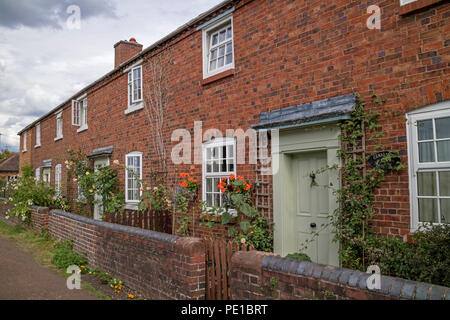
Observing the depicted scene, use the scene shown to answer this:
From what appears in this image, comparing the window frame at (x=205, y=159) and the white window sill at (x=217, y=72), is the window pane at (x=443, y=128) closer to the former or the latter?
the window frame at (x=205, y=159)

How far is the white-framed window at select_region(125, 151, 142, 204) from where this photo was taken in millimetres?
11242

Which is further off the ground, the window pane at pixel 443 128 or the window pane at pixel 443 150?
the window pane at pixel 443 128

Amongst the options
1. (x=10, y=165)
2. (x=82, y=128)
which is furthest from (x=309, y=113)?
(x=10, y=165)

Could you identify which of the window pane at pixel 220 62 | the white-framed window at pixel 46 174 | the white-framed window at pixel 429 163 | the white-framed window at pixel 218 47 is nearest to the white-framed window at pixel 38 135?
the white-framed window at pixel 46 174

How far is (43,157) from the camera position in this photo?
68.3ft

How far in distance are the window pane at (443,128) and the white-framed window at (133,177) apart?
8287 millimetres

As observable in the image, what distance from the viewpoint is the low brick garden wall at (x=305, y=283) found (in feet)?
9.65

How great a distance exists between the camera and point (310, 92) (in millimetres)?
6254

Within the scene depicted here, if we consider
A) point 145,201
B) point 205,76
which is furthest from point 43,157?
point 205,76

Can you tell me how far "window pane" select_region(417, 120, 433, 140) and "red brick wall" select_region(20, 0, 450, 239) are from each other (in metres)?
0.23

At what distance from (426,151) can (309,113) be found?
6.36ft

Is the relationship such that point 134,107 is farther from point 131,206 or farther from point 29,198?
point 29,198

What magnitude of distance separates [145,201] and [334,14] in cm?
713

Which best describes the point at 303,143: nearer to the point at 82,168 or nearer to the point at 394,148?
the point at 394,148
